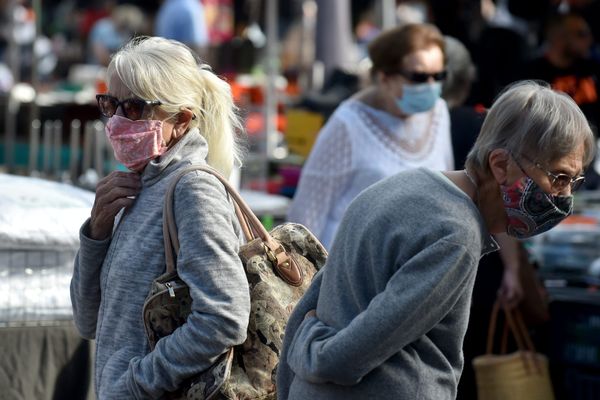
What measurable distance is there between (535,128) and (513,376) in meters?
2.82

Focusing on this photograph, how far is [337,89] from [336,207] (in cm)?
463

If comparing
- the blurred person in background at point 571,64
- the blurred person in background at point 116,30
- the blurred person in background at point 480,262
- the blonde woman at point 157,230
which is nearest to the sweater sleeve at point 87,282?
the blonde woman at point 157,230

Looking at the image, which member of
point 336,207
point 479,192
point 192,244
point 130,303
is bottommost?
point 336,207

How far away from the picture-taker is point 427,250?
7.70 feet

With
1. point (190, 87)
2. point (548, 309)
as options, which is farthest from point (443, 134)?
point (190, 87)

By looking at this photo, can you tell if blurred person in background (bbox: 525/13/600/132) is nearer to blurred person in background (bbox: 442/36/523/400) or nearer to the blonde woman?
blurred person in background (bbox: 442/36/523/400)

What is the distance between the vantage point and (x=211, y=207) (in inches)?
108

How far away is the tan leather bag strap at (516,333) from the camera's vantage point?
5129 mm

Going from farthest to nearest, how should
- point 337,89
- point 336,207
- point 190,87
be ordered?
1. point 337,89
2. point 336,207
3. point 190,87

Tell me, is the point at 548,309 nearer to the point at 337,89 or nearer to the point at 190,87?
the point at 190,87

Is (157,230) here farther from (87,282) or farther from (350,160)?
(350,160)

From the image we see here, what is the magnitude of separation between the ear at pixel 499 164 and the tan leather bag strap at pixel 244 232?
584mm

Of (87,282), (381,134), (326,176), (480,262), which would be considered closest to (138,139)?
(87,282)

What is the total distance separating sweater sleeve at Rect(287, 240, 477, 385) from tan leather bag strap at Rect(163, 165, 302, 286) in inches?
17.5
